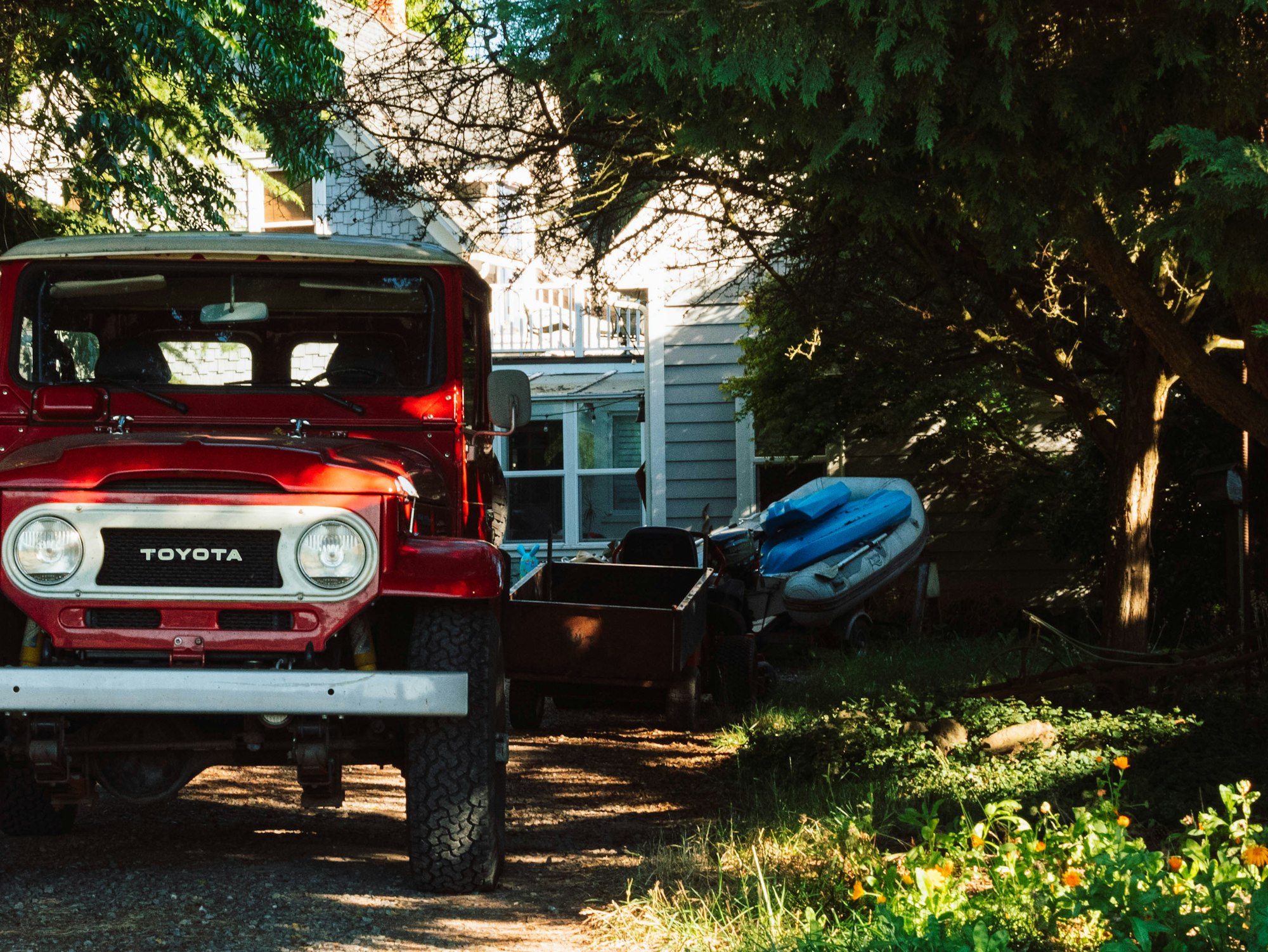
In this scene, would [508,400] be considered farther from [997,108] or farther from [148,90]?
[148,90]

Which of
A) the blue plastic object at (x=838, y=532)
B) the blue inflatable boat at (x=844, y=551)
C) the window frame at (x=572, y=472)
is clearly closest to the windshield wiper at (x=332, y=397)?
the blue inflatable boat at (x=844, y=551)

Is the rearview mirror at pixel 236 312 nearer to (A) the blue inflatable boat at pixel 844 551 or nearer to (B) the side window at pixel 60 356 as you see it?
(B) the side window at pixel 60 356

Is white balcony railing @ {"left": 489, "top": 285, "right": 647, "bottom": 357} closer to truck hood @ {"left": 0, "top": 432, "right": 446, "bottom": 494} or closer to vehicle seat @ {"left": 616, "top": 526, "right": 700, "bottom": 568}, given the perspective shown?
vehicle seat @ {"left": 616, "top": 526, "right": 700, "bottom": 568}

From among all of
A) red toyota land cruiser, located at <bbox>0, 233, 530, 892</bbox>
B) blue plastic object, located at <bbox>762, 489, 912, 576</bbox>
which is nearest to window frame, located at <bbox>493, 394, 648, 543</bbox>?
blue plastic object, located at <bbox>762, 489, 912, 576</bbox>

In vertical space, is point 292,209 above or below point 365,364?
above

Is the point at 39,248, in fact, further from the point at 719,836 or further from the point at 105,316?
the point at 719,836

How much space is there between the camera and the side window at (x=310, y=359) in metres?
5.72

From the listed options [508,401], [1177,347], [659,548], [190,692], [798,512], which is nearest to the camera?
[190,692]

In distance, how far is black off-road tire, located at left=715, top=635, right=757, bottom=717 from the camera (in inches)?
363

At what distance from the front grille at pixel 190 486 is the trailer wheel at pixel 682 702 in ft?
11.9

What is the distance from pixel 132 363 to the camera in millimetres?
5559

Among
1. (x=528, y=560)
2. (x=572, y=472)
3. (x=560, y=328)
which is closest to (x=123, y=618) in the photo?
(x=528, y=560)

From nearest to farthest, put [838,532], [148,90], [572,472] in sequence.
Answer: [148,90]
[838,532]
[572,472]

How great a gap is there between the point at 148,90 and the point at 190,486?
25.2ft
